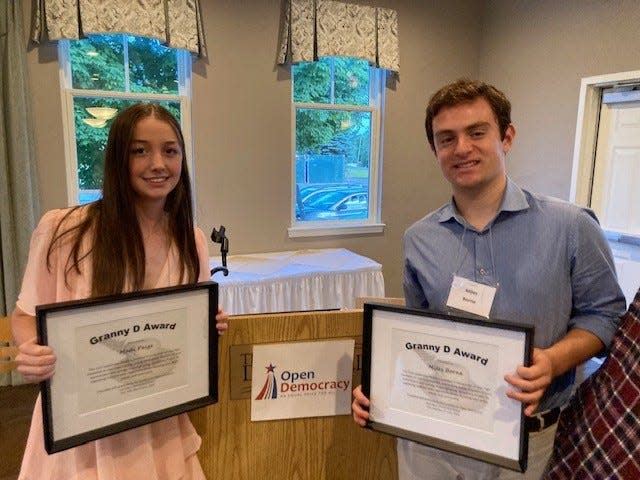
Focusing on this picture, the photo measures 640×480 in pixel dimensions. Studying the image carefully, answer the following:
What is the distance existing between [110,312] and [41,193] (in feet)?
9.59

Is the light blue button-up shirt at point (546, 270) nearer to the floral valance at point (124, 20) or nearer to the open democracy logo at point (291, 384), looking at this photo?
the open democracy logo at point (291, 384)

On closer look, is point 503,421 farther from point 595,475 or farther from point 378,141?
point 378,141

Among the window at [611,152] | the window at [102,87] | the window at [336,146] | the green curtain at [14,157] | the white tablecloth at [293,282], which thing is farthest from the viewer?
the window at [336,146]

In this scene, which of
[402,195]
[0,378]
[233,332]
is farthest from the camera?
[402,195]

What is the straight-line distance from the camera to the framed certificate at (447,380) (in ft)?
2.95

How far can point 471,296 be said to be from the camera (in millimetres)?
1021

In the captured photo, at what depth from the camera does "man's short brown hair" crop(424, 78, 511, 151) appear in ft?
3.48

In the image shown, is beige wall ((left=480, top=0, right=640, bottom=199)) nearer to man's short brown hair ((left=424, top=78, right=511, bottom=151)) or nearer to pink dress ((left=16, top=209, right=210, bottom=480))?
man's short brown hair ((left=424, top=78, right=511, bottom=151))

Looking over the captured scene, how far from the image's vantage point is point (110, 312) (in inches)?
37.0

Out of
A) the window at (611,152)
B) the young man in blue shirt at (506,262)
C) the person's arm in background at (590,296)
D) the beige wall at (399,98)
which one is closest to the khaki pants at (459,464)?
the young man in blue shirt at (506,262)

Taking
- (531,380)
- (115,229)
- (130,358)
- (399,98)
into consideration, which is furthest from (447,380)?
(399,98)

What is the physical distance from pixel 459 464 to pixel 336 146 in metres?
3.63

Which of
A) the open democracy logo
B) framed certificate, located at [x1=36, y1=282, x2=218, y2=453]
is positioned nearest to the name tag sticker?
the open democracy logo

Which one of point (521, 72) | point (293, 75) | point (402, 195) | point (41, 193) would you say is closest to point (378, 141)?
point (402, 195)
